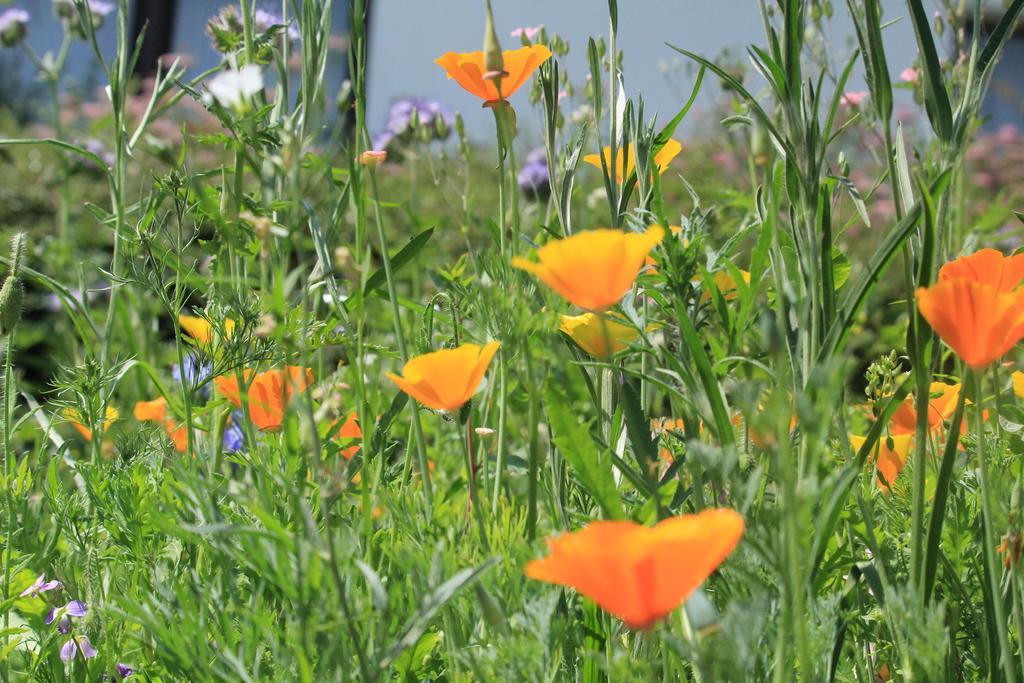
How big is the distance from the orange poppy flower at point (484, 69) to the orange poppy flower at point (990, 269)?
356 mm

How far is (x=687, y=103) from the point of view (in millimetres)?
830

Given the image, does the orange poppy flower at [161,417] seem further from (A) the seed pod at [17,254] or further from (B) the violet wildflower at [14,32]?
(B) the violet wildflower at [14,32]

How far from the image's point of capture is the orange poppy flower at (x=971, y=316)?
0.57 metres

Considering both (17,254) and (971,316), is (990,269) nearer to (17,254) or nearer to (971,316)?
(971,316)

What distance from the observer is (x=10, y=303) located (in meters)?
0.88

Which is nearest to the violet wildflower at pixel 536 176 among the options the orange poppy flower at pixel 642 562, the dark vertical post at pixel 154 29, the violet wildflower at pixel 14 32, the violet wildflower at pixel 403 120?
the violet wildflower at pixel 403 120

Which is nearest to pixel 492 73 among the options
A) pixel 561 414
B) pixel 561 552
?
pixel 561 414

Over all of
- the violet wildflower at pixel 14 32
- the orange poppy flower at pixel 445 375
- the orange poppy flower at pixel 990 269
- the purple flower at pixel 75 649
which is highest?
the violet wildflower at pixel 14 32

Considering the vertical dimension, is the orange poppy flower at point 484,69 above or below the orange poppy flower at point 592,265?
above

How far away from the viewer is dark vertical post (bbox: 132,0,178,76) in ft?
24.2

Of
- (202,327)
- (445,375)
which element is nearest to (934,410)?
(445,375)

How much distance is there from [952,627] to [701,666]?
A: 39 centimetres

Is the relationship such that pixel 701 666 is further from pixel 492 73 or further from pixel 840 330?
pixel 492 73

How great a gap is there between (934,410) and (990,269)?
29cm
